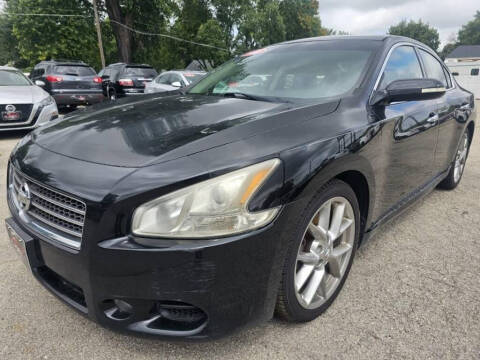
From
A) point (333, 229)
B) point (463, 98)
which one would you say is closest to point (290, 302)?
point (333, 229)

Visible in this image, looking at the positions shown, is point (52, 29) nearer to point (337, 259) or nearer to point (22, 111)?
point (22, 111)

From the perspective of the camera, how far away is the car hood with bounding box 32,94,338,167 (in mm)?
1570

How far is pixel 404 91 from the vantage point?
2.16 meters

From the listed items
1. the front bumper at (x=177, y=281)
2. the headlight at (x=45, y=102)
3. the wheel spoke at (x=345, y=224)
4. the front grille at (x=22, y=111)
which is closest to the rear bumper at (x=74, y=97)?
the headlight at (x=45, y=102)

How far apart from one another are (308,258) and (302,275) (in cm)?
9

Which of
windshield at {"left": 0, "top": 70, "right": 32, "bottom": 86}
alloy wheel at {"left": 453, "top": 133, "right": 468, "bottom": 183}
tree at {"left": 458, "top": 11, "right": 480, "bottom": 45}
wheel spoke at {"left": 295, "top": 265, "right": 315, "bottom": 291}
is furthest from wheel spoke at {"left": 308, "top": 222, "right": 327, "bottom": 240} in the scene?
tree at {"left": 458, "top": 11, "right": 480, "bottom": 45}

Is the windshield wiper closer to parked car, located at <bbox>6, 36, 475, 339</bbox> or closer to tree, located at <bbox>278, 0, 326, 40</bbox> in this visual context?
parked car, located at <bbox>6, 36, 475, 339</bbox>

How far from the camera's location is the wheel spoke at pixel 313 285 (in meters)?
1.86

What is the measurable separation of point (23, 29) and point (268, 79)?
2848cm

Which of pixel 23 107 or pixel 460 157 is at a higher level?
pixel 23 107

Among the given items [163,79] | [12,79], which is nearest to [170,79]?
[163,79]

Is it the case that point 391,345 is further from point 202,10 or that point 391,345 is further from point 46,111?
point 202,10

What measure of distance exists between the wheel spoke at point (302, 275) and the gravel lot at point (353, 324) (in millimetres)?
276

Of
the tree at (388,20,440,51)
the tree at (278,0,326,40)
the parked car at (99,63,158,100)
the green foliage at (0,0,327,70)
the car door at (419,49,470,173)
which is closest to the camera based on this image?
the car door at (419,49,470,173)
